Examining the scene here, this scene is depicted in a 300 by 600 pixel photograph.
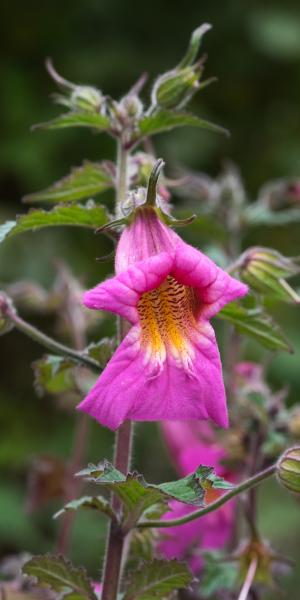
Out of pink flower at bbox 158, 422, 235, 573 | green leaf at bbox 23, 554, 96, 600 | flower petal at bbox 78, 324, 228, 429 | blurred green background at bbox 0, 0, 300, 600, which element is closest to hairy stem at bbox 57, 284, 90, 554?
pink flower at bbox 158, 422, 235, 573

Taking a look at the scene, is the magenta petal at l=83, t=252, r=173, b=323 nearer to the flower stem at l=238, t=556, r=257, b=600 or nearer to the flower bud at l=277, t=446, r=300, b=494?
the flower bud at l=277, t=446, r=300, b=494

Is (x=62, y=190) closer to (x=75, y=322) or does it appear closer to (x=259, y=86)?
(x=75, y=322)

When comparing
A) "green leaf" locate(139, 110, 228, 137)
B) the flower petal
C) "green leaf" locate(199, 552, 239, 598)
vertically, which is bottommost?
"green leaf" locate(199, 552, 239, 598)

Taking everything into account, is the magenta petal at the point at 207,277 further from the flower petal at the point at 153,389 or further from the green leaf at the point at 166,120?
the green leaf at the point at 166,120

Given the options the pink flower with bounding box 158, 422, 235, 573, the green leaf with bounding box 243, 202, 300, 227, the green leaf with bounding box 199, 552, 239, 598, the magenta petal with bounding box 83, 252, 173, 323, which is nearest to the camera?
the magenta petal with bounding box 83, 252, 173, 323

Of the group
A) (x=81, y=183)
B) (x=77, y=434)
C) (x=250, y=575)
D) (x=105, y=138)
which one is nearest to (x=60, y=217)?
(x=81, y=183)

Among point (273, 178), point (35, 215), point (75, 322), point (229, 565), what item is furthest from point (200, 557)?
point (273, 178)
